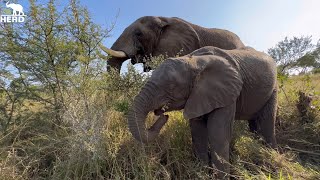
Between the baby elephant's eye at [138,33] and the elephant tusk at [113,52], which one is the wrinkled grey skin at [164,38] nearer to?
the baby elephant's eye at [138,33]

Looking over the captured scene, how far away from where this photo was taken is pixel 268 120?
4539mm

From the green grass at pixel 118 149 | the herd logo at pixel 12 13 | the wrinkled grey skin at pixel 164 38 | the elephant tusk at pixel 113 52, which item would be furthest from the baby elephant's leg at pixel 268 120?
the herd logo at pixel 12 13

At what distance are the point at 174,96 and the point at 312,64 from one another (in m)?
24.5

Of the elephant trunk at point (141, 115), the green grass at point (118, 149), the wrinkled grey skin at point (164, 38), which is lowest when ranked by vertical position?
the green grass at point (118, 149)

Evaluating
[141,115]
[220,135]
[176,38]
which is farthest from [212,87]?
[176,38]

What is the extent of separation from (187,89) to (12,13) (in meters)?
3.29

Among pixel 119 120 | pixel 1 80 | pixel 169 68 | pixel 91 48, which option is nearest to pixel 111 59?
pixel 91 48

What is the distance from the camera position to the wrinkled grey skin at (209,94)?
3424 mm

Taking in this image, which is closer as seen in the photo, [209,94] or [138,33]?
[209,94]

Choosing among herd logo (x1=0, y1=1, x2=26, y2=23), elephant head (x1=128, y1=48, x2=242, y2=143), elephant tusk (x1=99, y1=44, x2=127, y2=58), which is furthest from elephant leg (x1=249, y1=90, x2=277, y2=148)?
herd logo (x1=0, y1=1, x2=26, y2=23)

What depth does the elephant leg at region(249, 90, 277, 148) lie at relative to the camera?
179 inches

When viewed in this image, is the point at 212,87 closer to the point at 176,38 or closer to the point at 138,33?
the point at 176,38

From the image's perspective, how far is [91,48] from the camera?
5.25 meters

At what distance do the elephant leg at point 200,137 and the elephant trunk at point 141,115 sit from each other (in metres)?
0.81
